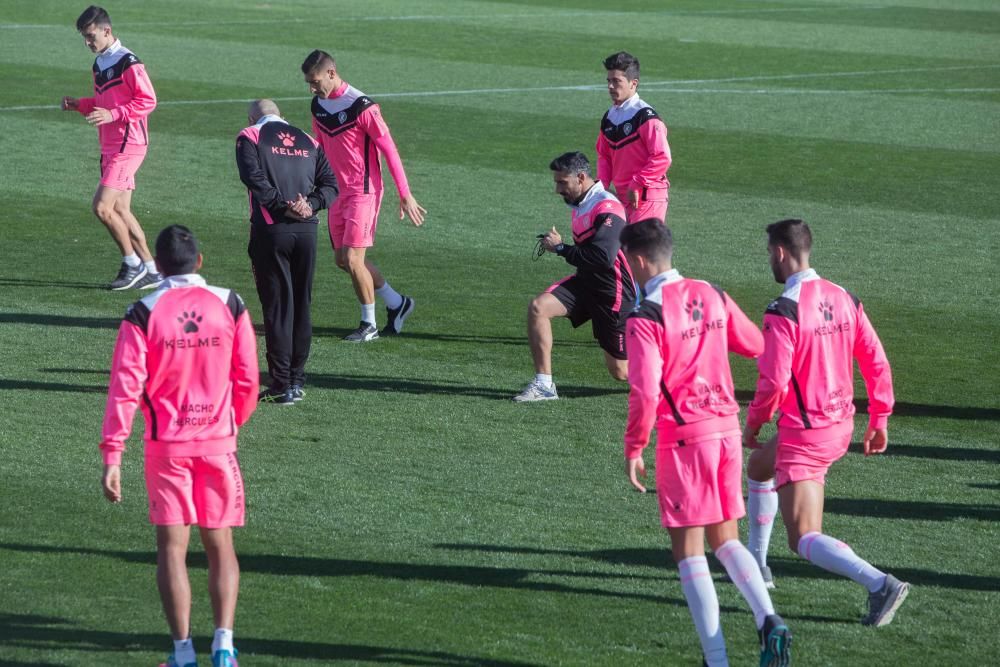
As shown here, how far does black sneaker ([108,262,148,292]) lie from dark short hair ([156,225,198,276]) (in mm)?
7639

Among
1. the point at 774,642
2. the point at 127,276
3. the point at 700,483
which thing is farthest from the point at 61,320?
the point at 774,642

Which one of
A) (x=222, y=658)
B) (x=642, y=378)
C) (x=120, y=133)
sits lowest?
(x=222, y=658)

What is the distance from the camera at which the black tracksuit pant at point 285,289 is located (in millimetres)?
10336

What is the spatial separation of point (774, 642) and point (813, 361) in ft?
4.20

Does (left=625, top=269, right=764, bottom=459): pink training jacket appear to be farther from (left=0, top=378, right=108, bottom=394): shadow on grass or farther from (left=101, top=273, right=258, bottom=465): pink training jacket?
(left=0, top=378, right=108, bottom=394): shadow on grass

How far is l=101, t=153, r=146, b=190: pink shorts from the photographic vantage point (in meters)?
13.6

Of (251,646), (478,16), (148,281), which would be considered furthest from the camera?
(478,16)

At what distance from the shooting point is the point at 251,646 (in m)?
6.50

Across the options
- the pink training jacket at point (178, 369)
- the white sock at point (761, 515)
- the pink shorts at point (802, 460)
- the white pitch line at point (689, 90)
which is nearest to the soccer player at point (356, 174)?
the white sock at point (761, 515)

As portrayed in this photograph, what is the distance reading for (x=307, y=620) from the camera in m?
6.81

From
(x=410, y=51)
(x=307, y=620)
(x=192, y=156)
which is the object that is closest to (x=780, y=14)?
(x=410, y=51)

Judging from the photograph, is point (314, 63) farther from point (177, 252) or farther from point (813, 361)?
point (813, 361)

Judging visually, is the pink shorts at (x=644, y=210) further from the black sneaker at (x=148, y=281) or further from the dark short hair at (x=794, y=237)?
the dark short hair at (x=794, y=237)

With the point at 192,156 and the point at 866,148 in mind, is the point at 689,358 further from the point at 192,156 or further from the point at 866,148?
the point at 866,148
